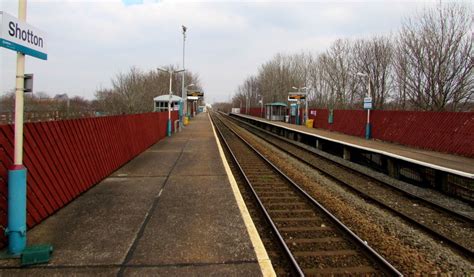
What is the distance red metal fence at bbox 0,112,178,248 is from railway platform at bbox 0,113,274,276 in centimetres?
27

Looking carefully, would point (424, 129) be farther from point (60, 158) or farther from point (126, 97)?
point (126, 97)

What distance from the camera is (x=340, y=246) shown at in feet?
16.4

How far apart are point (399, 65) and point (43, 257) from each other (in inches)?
1250

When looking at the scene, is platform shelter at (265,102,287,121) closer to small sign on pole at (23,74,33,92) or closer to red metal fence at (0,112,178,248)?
red metal fence at (0,112,178,248)

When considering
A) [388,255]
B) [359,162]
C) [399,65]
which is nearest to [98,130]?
[388,255]

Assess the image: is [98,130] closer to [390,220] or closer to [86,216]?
[86,216]

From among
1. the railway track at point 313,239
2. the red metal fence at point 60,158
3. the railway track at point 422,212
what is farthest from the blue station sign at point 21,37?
the railway track at point 422,212

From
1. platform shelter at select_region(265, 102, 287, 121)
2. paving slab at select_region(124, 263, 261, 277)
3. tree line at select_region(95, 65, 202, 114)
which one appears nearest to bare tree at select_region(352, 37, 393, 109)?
platform shelter at select_region(265, 102, 287, 121)

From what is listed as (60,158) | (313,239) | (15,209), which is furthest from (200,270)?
(60,158)

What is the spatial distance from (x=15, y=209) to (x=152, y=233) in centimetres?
176

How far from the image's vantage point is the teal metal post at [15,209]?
3.96 meters

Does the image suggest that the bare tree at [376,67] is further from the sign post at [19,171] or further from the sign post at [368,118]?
the sign post at [19,171]

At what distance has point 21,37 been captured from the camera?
12.5 feet

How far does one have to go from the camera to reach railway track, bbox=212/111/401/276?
14.0 feet
